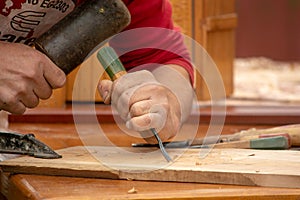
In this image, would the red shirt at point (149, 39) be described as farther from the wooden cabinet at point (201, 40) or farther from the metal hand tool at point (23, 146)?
the metal hand tool at point (23, 146)

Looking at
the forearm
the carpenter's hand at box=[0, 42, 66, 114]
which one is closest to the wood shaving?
the carpenter's hand at box=[0, 42, 66, 114]

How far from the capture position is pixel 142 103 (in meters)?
1.18

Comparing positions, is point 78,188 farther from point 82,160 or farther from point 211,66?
point 211,66

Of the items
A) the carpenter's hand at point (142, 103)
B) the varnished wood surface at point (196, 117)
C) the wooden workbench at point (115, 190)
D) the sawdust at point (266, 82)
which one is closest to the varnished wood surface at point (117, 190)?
the wooden workbench at point (115, 190)

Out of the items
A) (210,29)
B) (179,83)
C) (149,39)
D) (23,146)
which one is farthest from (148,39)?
(210,29)

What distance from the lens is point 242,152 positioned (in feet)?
3.88

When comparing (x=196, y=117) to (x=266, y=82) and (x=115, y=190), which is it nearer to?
(x=115, y=190)

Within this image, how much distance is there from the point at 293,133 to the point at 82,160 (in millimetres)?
445

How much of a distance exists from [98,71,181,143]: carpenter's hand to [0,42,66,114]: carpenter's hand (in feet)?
0.30

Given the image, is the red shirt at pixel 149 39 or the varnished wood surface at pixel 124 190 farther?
the red shirt at pixel 149 39

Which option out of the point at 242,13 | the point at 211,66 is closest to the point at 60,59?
the point at 211,66

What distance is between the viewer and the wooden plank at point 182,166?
1002mm

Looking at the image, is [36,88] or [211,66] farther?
[211,66]

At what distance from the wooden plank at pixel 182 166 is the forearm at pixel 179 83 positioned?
0.21 m
